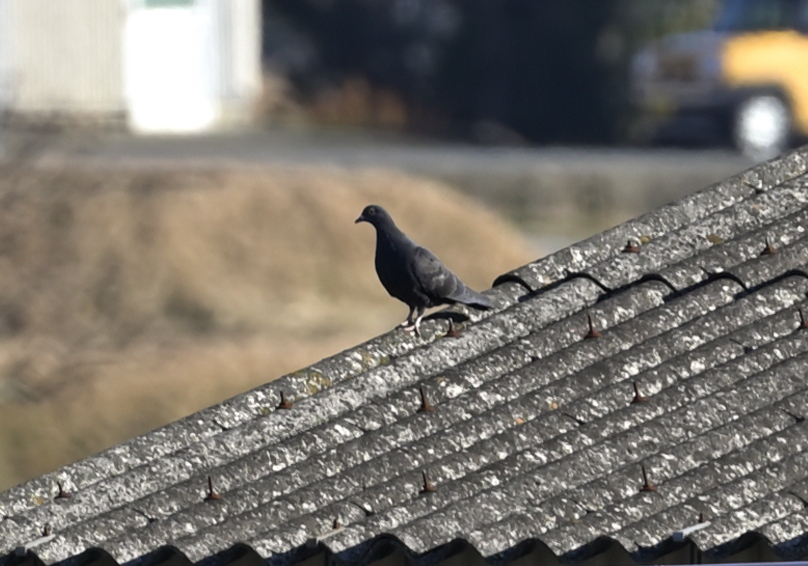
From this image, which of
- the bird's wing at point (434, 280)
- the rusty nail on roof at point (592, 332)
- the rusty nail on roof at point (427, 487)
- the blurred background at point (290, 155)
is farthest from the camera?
the blurred background at point (290, 155)

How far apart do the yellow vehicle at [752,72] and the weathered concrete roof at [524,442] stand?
2243cm

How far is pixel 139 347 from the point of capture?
61.1 feet

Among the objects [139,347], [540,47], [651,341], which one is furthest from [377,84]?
[651,341]

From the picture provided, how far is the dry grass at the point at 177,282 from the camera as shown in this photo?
639 inches

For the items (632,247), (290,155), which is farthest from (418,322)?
(290,155)

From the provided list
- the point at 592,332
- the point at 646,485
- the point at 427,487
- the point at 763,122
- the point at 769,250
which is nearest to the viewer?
the point at 646,485

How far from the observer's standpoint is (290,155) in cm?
2592

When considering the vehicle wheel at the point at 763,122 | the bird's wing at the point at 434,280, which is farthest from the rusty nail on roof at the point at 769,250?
the vehicle wheel at the point at 763,122

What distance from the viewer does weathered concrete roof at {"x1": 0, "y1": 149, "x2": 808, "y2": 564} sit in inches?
189

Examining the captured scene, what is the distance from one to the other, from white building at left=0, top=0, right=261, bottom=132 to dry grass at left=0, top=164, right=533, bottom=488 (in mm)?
4433

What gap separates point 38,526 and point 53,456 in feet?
37.5

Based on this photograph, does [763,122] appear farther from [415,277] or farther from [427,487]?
[427,487]

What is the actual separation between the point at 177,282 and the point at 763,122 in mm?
12576

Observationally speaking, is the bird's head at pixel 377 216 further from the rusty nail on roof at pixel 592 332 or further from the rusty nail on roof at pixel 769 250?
the rusty nail on roof at pixel 769 250
